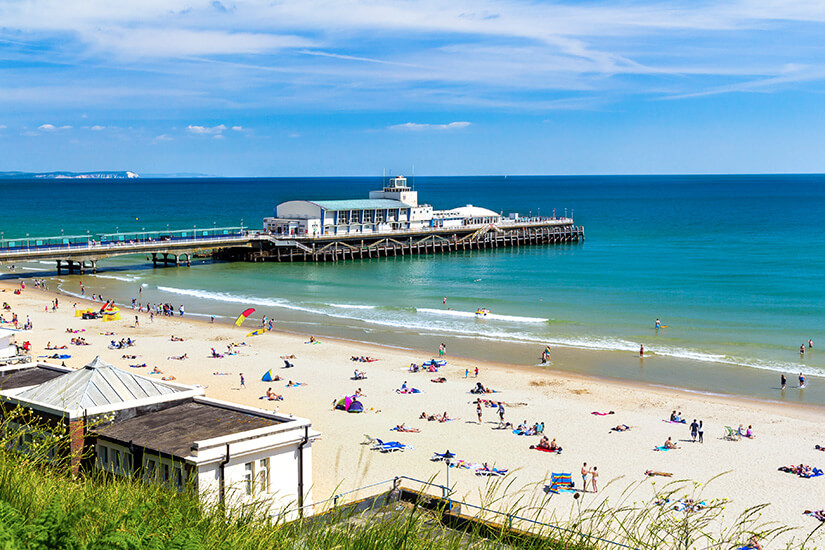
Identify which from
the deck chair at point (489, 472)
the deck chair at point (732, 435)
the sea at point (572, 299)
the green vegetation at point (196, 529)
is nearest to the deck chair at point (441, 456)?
the deck chair at point (489, 472)

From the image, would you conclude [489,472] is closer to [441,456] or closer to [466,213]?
[441,456]

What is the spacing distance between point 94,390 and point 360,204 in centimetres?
6986

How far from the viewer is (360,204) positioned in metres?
86.3

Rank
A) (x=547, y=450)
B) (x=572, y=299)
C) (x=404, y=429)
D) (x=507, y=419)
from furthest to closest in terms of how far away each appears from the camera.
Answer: (x=572, y=299) → (x=507, y=419) → (x=404, y=429) → (x=547, y=450)

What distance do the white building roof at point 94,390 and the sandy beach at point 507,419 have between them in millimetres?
4738

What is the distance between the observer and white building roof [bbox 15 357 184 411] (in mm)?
16906

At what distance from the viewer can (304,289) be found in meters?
62.2

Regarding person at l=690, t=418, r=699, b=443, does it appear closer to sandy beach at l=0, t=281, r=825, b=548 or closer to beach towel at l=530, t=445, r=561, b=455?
sandy beach at l=0, t=281, r=825, b=548

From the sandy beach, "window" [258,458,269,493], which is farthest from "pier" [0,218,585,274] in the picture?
"window" [258,458,269,493]

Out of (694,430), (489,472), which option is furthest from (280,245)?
(489,472)

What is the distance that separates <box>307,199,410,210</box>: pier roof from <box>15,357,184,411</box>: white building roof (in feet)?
209

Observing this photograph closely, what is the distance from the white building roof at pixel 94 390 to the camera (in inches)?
666

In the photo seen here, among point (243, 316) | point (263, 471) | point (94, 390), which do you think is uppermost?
point (94, 390)

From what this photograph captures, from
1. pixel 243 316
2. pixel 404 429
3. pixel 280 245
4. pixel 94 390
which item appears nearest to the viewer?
pixel 94 390
